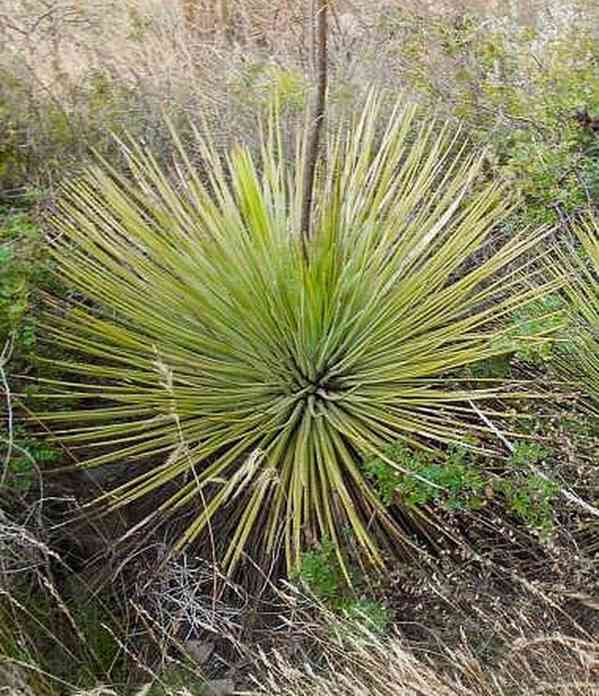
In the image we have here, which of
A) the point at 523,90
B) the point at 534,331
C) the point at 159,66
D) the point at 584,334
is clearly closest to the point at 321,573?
the point at 534,331

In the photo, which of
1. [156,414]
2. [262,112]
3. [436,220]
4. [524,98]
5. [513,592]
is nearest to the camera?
[513,592]

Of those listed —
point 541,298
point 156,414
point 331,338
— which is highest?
point 541,298

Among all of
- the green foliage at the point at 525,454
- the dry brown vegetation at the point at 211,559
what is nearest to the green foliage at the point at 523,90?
the dry brown vegetation at the point at 211,559

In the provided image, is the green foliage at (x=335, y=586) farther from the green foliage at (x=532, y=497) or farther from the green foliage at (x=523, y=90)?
the green foliage at (x=523, y=90)

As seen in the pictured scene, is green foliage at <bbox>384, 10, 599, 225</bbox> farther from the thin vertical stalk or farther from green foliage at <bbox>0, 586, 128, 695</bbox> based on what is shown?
green foliage at <bbox>0, 586, 128, 695</bbox>

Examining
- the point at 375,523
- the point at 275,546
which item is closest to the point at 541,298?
the point at 375,523

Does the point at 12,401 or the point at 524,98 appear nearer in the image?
the point at 12,401

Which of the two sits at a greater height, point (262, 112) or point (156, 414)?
point (262, 112)

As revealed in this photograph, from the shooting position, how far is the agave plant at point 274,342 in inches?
103

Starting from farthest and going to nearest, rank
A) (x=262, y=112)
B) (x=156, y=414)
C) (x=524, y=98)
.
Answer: (x=524, y=98) < (x=262, y=112) < (x=156, y=414)

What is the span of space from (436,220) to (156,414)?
115cm

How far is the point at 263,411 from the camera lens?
8.76 feet

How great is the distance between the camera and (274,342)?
2719mm

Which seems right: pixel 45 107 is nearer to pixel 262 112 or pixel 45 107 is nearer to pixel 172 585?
pixel 262 112
